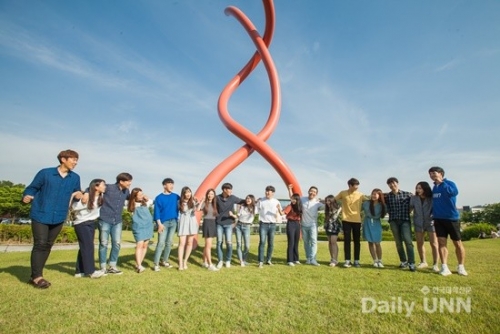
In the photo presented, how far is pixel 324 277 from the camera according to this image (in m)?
4.80

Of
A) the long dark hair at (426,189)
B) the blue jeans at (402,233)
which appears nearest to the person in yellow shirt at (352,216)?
the blue jeans at (402,233)

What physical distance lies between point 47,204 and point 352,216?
559cm

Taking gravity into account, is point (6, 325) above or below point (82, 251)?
below

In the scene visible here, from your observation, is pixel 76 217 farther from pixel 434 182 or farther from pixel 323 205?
pixel 434 182

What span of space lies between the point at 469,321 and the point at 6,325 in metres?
4.46

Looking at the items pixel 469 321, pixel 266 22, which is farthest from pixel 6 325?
pixel 266 22

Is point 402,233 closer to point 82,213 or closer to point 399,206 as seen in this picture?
point 399,206

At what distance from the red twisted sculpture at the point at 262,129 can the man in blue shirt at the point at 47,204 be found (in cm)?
462

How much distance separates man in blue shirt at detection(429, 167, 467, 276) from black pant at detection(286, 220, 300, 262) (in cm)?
271

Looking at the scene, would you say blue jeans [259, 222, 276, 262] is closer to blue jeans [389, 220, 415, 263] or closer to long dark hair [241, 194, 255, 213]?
long dark hair [241, 194, 255, 213]

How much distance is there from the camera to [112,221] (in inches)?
205

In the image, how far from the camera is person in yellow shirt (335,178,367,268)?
6113 mm

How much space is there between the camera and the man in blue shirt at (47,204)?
4.20m

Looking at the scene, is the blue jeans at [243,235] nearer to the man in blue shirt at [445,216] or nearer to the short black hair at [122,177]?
the short black hair at [122,177]
